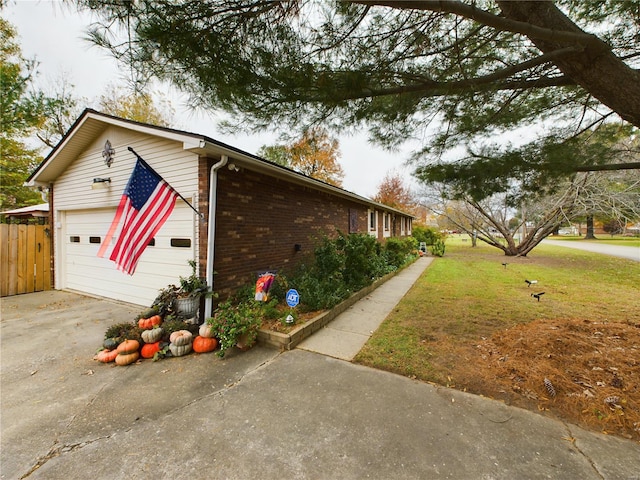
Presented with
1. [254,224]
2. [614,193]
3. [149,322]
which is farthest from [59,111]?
[614,193]

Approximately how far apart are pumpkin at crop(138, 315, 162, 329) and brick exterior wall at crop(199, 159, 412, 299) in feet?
3.08

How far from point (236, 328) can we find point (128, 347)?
1427mm

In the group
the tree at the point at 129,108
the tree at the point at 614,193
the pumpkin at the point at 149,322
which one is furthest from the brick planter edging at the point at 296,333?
the tree at the point at 129,108

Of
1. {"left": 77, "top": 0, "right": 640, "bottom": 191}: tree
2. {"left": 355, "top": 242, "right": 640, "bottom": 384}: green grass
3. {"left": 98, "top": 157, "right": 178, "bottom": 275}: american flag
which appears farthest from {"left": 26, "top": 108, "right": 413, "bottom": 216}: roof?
{"left": 355, "top": 242, "right": 640, "bottom": 384}: green grass

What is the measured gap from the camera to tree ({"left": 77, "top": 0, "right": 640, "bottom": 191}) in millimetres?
2330

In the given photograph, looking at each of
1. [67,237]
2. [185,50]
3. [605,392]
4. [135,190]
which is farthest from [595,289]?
[67,237]

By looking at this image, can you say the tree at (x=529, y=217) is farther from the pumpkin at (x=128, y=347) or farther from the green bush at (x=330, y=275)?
the pumpkin at (x=128, y=347)

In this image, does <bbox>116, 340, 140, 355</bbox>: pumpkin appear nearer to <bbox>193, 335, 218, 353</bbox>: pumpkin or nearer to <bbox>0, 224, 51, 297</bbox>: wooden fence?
<bbox>193, 335, 218, 353</bbox>: pumpkin

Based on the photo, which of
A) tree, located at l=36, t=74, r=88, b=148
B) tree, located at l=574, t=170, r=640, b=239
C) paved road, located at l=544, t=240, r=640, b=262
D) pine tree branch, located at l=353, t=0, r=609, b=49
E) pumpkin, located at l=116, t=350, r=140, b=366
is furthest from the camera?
paved road, located at l=544, t=240, r=640, b=262

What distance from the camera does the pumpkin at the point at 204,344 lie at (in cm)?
364

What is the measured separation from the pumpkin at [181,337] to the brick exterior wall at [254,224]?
36.2 inches

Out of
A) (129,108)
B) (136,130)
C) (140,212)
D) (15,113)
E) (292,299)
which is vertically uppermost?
(129,108)

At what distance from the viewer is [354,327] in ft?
14.8

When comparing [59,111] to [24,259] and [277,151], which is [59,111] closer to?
[24,259]
